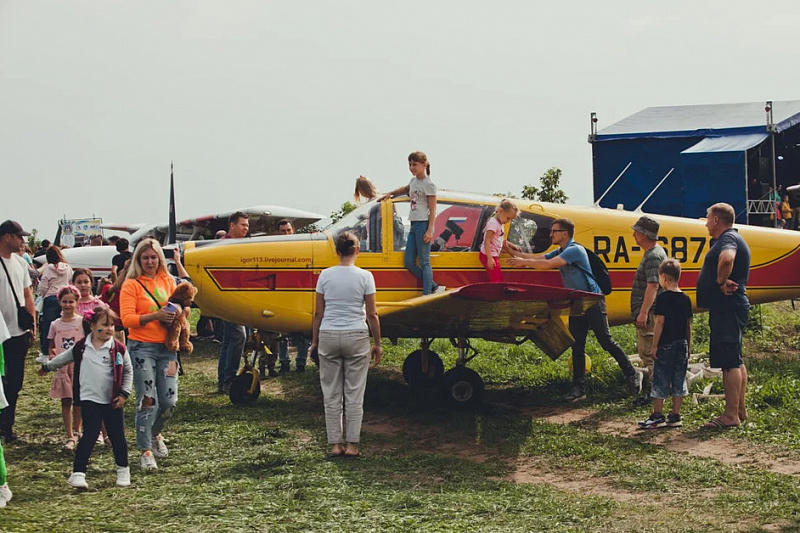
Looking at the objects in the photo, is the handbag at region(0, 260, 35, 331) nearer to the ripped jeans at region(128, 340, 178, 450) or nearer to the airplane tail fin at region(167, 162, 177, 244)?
the ripped jeans at region(128, 340, 178, 450)

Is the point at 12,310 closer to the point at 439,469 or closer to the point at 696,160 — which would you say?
the point at 439,469

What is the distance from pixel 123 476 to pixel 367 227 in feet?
12.5

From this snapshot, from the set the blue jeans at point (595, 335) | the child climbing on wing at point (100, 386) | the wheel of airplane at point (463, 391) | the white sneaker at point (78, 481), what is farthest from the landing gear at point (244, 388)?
the white sneaker at point (78, 481)

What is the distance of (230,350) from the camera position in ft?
32.7

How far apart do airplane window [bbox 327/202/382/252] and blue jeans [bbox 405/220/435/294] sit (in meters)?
0.32

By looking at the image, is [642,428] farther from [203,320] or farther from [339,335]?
[203,320]

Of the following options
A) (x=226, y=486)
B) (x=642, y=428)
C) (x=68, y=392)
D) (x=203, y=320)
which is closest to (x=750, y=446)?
(x=642, y=428)

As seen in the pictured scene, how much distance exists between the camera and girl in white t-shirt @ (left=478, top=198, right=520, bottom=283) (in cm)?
870

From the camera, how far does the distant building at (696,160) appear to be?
17000mm

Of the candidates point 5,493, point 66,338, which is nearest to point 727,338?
point 66,338

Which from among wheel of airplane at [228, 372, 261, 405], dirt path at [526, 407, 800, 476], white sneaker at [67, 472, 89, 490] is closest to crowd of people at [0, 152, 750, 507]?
white sneaker at [67, 472, 89, 490]

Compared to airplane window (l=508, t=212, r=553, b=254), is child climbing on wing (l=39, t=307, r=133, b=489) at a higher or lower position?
lower

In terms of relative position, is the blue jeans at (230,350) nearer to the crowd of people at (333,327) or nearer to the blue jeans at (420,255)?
the crowd of people at (333,327)

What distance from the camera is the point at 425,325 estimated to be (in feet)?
28.7
